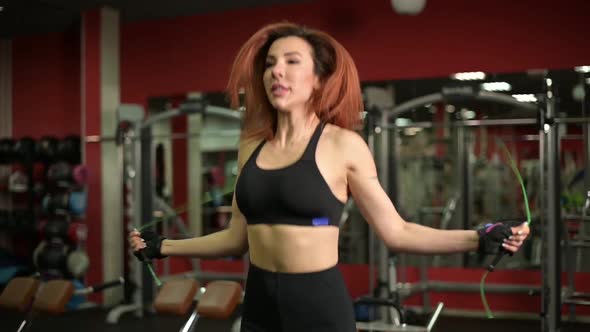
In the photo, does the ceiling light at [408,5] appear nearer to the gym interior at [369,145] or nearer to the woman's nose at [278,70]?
the gym interior at [369,145]

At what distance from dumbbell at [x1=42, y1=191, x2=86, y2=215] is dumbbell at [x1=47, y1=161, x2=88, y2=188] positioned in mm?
94

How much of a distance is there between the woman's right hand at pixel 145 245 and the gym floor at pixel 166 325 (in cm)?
327

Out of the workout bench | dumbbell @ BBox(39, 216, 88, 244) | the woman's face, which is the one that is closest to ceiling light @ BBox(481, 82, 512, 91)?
the workout bench

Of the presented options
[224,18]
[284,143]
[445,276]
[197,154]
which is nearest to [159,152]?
[197,154]

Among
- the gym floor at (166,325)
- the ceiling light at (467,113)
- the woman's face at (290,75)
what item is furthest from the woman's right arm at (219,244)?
the ceiling light at (467,113)

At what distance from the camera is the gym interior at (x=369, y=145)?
4594 mm

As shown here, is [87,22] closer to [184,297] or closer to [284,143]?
[184,297]

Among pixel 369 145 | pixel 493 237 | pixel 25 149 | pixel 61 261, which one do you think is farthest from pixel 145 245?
pixel 25 149

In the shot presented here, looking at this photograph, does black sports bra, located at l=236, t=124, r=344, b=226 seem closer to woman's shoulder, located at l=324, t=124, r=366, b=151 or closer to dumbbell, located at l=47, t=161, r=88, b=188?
woman's shoulder, located at l=324, t=124, r=366, b=151

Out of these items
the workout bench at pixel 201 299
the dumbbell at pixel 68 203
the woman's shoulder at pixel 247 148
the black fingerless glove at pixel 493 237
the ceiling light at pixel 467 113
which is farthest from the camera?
the dumbbell at pixel 68 203

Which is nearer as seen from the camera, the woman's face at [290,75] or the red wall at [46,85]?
the woman's face at [290,75]

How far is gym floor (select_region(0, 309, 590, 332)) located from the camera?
4.81 meters

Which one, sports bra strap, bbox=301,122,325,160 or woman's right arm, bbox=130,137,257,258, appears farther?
woman's right arm, bbox=130,137,257,258

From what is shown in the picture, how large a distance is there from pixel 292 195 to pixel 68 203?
4.75 m
